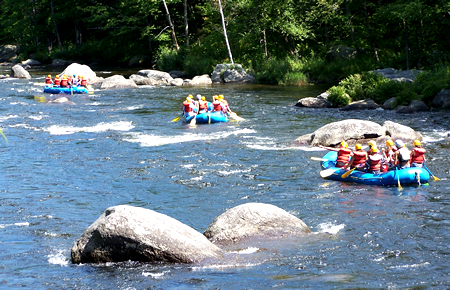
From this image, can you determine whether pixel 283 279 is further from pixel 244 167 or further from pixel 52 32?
pixel 52 32

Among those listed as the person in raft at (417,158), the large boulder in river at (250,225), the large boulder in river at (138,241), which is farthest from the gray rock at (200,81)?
the large boulder in river at (138,241)

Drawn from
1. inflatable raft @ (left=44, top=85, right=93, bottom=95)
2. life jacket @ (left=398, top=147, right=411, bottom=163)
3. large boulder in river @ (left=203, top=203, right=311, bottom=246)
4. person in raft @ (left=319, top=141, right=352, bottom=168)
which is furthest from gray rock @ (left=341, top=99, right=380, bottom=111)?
inflatable raft @ (left=44, top=85, right=93, bottom=95)

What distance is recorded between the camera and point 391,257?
838cm

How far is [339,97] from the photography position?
23750 millimetres

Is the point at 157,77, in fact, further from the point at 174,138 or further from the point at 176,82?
the point at 174,138

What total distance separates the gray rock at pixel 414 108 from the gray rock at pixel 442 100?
0.71 meters

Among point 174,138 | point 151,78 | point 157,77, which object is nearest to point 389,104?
point 174,138

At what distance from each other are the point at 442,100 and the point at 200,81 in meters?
16.5

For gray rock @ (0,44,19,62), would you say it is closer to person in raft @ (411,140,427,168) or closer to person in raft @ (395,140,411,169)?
person in raft @ (395,140,411,169)

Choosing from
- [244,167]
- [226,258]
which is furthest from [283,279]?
[244,167]

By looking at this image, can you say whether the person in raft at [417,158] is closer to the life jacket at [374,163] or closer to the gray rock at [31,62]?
the life jacket at [374,163]

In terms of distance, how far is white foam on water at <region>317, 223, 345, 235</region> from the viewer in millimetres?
9768

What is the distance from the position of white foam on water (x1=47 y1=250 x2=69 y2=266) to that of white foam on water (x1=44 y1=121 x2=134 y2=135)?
11.4 metres

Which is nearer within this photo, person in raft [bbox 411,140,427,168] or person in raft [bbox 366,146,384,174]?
person in raft [bbox 411,140,427,168]
